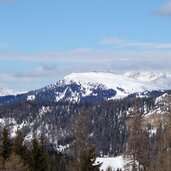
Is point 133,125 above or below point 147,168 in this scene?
above

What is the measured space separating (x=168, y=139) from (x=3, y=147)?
53.4 feet

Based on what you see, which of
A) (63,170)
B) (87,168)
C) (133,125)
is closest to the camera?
(87,168)

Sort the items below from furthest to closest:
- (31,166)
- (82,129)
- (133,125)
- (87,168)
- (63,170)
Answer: (63,170) < (82,129) < (133,125) < (31,166) < (87,168)

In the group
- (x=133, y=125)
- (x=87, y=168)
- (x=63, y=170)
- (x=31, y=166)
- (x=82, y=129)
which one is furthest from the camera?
(x=63, y=170)

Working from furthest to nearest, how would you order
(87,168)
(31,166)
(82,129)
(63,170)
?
(63,170) < (82,129) < (31,166) < (87,168)

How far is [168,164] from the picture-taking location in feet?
180

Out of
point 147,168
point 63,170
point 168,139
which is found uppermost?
point 168,139

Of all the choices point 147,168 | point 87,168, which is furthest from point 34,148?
point 147,168

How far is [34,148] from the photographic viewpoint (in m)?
53.8

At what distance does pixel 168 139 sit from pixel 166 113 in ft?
8.67

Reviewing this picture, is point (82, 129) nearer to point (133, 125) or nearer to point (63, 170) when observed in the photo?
point (133, 125)

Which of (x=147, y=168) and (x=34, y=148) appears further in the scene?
(x=147, y=168)

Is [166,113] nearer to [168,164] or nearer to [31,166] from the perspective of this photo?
[168,164]

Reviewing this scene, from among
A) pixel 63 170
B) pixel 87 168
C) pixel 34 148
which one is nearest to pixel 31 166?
pixel 34 148
